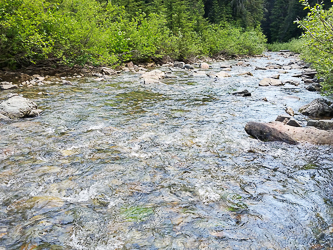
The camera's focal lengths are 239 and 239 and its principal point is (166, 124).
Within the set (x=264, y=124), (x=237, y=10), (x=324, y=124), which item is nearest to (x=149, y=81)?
(x=264, y=124)

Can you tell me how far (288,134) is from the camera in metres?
4.62

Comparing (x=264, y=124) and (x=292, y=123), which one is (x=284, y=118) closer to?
(x=292, y=123)

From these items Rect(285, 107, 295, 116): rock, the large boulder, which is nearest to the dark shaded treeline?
Rect(285, 107, 295, 116): rock

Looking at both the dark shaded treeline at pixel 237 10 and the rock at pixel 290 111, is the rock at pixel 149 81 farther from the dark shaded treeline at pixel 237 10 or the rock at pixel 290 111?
the dark shaded treeline at pixel 237 10

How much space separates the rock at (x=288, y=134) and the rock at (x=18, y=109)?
17.2ft

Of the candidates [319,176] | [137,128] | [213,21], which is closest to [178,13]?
[213,21]

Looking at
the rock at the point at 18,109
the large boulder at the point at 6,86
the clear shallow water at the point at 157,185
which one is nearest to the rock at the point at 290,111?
the clear shallow water at the point at 157,185

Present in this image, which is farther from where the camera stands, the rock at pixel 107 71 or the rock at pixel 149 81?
the rock at pixel 107 71

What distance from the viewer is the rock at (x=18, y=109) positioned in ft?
18.7

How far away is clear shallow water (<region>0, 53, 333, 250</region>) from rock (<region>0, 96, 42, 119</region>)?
0.97 feet

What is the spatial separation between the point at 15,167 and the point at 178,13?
26366mm

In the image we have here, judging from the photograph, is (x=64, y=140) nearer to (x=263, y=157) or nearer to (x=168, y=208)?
(x=168, y=208)

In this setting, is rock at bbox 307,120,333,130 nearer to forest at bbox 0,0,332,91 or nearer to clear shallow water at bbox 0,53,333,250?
clear shallow water at bbox 0,53,333,250

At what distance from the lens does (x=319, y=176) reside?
11.0ft
